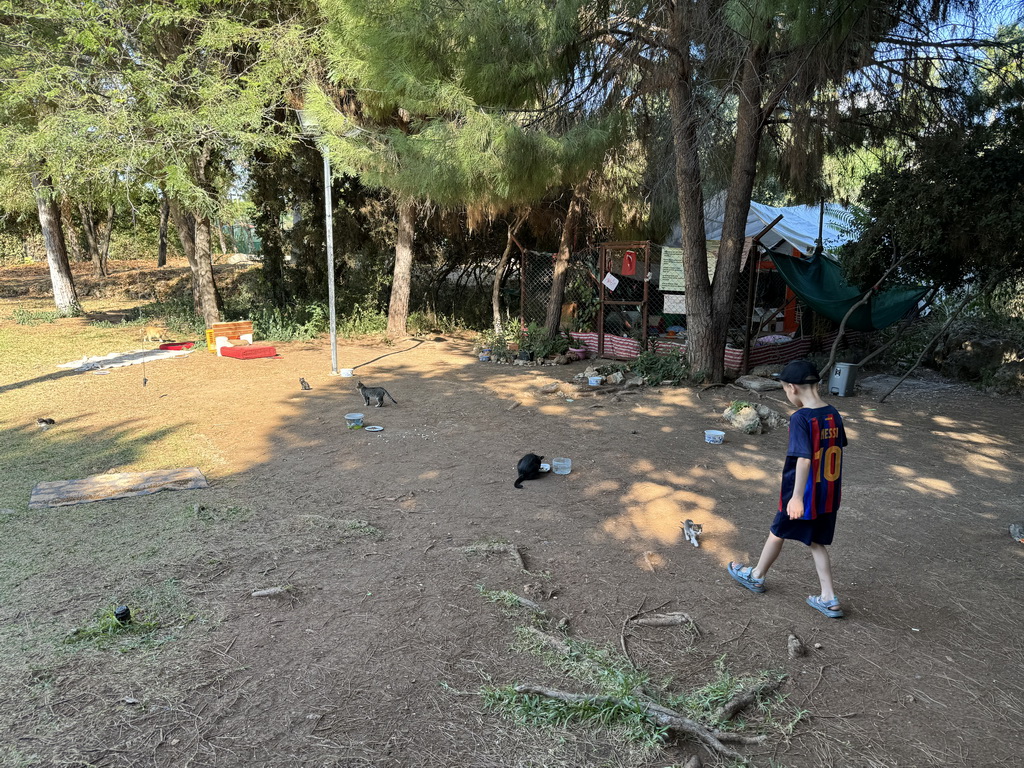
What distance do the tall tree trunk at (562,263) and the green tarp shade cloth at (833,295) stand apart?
3.46 meters

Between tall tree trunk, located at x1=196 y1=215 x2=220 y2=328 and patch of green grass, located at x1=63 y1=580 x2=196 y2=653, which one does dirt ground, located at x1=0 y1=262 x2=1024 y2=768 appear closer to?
patch of green grass, located at x1=63 y1=580 x2=196 y2=653

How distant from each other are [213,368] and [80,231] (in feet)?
78.4

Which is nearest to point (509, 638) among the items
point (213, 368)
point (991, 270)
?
point (991, 270)

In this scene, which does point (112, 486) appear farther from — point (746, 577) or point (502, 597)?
point (746, 577)

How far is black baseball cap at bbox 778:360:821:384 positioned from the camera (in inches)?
125

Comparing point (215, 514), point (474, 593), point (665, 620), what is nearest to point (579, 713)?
point (665, 620)

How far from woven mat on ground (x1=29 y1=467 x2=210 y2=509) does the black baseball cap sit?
4.23 m

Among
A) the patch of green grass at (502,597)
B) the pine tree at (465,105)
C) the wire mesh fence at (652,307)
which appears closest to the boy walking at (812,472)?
the patch of green grass at (502,597)

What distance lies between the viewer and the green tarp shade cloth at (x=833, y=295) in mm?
9898

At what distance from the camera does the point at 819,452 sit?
316 centimetres

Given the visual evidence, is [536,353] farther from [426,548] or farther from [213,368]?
[426,548]

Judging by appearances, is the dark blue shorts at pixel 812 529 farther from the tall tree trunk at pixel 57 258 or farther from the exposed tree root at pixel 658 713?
the tall tree trunk at pixel 57 258

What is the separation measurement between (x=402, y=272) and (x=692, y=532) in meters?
10.3

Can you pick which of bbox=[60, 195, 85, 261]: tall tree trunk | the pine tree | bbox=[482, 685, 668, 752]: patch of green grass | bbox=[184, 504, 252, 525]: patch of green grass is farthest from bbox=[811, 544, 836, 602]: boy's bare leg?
bbox=[60, 195, 85, 261]: tall tree trunk
